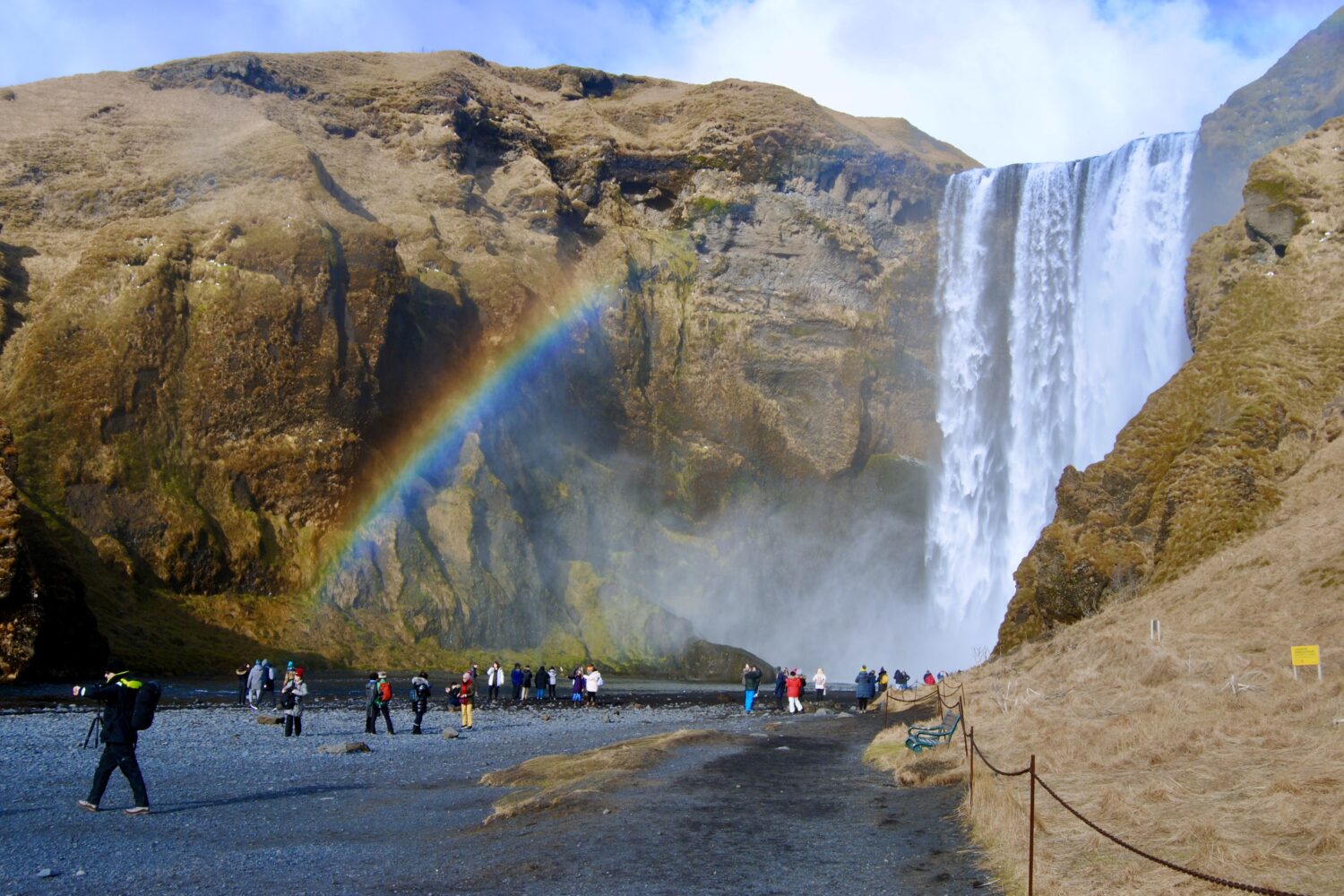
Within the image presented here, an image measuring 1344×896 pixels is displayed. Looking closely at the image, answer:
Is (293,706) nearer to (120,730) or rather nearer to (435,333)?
(120,730)

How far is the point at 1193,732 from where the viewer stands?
14445mm

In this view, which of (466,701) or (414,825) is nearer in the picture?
(414,825)

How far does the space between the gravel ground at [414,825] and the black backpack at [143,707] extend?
132 cm

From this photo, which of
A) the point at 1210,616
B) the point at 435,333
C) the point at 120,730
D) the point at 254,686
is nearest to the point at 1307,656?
the point at 1210,616

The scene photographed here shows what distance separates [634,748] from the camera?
928 inches

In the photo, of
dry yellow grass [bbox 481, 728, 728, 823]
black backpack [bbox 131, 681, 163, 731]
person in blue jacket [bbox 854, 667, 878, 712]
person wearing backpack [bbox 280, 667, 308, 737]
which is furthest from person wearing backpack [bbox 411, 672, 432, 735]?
person in blue jacket [bbox 854, 667, 878, 712]

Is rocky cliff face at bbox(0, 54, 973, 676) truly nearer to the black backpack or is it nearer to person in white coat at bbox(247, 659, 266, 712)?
person in white coat at bbox(247, 659, 266, 712)

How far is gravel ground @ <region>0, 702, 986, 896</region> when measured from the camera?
12062mm

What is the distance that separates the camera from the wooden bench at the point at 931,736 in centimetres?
2092

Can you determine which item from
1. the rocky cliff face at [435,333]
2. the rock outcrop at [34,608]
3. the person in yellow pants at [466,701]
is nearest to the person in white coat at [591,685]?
the person in yellow pants at [466,701]

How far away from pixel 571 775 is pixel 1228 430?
66.1 feet

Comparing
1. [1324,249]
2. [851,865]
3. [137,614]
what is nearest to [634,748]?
[851,865]

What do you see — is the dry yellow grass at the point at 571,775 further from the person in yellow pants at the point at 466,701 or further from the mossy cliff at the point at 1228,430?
the mossy cliff at the point at 1228,430

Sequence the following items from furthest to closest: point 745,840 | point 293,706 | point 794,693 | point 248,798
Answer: point 794,693 < point 293,706 < point 248,798 < point 745,840
